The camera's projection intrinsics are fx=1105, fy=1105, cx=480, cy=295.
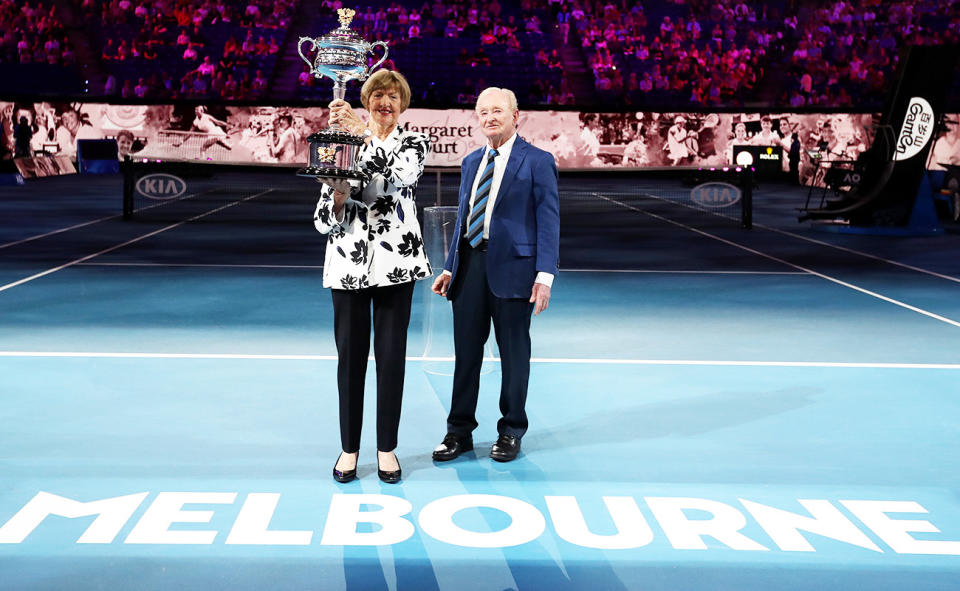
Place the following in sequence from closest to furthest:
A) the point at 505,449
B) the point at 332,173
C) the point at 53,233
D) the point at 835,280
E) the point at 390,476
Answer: the point at 332,173 < the point at 390,476 < the point at 505,449 < the point at 835,280 < the point at 53,233

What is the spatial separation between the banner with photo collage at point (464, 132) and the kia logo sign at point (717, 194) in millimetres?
12407

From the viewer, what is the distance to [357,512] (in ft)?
15.3

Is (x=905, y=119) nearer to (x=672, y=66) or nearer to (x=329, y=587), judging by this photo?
(x=329, y=587)

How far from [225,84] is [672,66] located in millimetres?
15423

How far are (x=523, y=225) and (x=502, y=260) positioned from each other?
20 centimetres

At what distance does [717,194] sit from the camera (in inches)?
889

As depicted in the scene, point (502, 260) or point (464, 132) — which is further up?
point (464, 132)

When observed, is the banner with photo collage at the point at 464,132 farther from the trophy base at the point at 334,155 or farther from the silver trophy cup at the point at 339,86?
the trophy base at the point at 334,155

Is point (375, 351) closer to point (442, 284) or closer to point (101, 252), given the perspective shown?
point (442, 284)

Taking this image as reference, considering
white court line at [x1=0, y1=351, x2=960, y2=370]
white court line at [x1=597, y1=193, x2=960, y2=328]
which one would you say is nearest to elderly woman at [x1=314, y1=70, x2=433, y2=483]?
white court line at [x1=0, y1=351, x2=960, y2=370]

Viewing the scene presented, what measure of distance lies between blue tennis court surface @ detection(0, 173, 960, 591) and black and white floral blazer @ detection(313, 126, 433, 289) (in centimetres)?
99

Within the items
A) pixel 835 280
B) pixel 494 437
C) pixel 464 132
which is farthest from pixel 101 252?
pixel 464 132

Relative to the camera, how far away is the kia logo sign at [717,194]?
71.8 ft

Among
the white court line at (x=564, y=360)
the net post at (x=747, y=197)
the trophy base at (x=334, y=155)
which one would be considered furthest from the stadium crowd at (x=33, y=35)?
the trophy base at (x=334, y=155)
